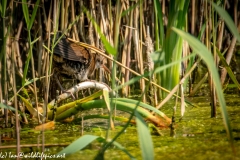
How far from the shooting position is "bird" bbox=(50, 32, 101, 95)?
3174mm

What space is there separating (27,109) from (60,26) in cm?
76

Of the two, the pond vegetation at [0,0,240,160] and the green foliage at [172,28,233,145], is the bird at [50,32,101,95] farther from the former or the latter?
the green foliage at [172,28,233,145]

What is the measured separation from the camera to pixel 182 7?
295 cm

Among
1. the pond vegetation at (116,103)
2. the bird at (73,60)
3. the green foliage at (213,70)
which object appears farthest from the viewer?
the bird at (73,60)

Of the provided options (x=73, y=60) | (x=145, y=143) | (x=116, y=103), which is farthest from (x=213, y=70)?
(x=73, y=60)

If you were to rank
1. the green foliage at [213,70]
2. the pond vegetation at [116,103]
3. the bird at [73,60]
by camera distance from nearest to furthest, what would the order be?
1. the green foliage at [213,70]
2. the pond vegetation at [116,103]
3. the bird at [73,60]

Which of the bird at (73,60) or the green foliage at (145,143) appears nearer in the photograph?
the green foliage at (145,143)

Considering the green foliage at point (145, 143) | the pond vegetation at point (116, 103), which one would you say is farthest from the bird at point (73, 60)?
the green foliage at point (145, 143)

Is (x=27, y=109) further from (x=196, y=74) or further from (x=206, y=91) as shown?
(x=196, y=74)

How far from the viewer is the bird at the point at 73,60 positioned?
317 cm

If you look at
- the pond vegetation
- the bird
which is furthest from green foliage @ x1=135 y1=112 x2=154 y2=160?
the bird

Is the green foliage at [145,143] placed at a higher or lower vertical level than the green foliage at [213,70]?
lower

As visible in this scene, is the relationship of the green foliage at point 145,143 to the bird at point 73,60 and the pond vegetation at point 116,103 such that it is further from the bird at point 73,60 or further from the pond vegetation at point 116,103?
the bird at point 73,60

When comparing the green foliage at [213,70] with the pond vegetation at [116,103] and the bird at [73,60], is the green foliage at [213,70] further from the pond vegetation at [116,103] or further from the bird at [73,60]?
the bird at [73,60]
